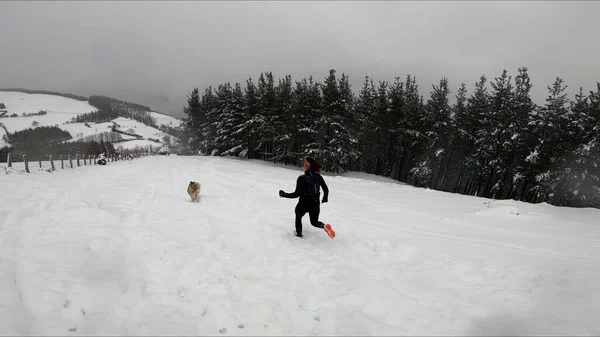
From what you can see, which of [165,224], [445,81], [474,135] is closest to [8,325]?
[165,224]

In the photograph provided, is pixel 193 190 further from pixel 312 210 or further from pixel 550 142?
pixel 550 142

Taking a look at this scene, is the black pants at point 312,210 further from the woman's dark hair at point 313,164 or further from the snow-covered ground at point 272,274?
the woman's dark hair at point 313,164

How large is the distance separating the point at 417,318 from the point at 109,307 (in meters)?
4.17

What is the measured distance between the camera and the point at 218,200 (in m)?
10.6

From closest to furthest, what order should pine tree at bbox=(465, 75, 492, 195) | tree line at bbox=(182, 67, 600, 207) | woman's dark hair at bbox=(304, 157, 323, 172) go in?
woman's dark hair at bbox=(304, 157, 323, 172) < tree line at bbox=(182, 67, 600, 207) < pine tree at bbox=(465, 75, 492, 195)

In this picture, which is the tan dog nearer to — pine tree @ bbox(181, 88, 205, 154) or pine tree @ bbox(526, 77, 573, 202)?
pine tree @ bbox(526, 77, 573, 202)

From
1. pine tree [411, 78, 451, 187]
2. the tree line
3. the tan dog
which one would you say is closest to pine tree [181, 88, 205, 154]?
the tree line

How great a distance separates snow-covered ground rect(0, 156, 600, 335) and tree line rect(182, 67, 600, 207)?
1975 cm

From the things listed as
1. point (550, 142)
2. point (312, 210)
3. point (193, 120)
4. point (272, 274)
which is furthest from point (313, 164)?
point (193, 120)

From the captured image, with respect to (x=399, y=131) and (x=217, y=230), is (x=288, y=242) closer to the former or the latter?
(x=217, y=230)

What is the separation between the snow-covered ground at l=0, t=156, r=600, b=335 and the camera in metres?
3.55

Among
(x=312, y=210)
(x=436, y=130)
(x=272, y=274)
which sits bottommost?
(x=272, y=274)

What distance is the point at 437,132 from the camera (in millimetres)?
31656

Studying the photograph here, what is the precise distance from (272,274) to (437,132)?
1253 inches
